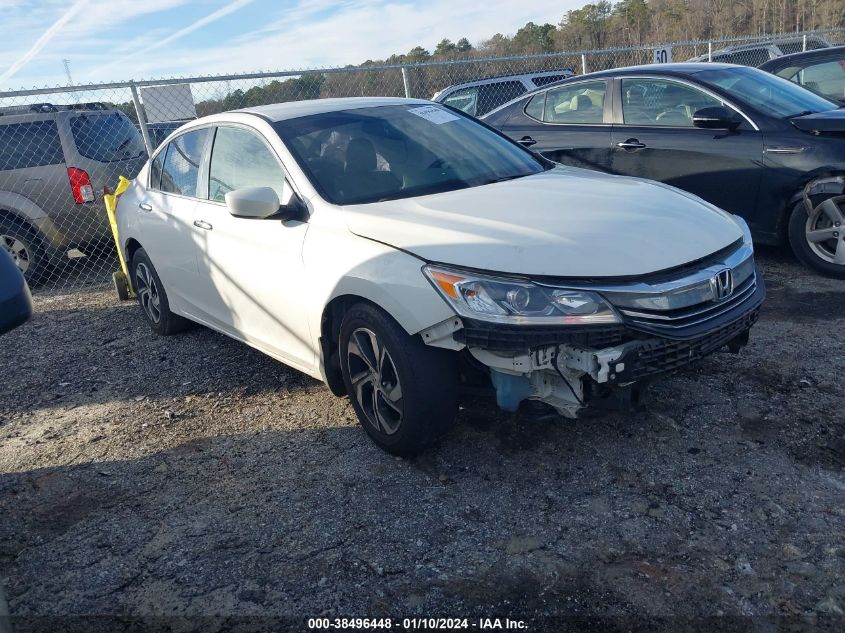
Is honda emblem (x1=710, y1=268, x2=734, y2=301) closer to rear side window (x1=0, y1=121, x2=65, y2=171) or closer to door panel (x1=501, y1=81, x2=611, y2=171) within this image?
door panel (x1=501, y1=81, x2=611, y2=171)

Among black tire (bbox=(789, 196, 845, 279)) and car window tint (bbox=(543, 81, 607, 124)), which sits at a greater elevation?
car window tint (bbox=(543, 81, 607, 124))

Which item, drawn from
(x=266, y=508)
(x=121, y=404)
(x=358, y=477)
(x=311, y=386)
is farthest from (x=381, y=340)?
(x=121, y=404)

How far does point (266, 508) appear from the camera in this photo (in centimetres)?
332

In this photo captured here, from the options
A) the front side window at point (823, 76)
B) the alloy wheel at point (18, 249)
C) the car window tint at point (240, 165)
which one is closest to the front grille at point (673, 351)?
the car window tint at point (240, 165)

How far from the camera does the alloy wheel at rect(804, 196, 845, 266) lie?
554 centimetres

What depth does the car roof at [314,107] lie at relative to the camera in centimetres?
434

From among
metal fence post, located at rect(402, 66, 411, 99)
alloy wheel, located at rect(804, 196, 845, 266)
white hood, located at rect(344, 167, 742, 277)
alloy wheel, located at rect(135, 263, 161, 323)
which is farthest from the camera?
metal fence post, located at rect(402, 66, 411, 99)

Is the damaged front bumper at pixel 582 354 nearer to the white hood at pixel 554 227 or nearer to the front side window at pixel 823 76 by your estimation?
the white hood at pixel 554 227

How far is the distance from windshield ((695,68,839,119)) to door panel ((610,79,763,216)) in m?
0.21

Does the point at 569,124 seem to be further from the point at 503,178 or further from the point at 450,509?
the point at 450,509

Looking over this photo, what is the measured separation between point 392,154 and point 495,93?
8.68m

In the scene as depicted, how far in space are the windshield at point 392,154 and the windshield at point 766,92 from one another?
2594 mm

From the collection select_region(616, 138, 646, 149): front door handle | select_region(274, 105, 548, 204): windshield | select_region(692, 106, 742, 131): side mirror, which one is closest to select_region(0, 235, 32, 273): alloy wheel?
select_region(274, 105, 548, 204): windshield

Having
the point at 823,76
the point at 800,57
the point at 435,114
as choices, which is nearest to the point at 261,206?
the point at 435,114
